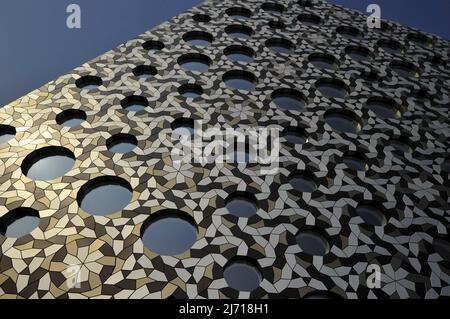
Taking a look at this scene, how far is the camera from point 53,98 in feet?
13.8

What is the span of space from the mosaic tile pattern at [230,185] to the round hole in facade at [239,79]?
0.29 ft

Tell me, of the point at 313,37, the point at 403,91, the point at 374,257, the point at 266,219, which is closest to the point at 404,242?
the point at 374,257

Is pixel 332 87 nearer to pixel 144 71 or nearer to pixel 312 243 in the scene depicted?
pixel 144 71

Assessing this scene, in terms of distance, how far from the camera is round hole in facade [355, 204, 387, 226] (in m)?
3.31

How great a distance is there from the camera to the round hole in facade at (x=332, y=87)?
4.62 metres

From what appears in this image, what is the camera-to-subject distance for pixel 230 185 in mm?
3389

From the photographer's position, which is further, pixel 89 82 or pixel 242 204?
pixel 89 82

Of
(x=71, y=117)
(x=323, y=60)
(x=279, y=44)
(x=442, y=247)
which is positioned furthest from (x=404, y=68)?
(x=71, y=117)

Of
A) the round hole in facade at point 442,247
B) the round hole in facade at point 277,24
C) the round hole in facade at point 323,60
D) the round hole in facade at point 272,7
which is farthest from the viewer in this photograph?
A: the round hole in facade at point 272,7

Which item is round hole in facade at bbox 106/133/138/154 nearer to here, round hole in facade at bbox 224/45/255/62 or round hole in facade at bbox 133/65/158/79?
round hole in facade at bbox 133/65/158/79

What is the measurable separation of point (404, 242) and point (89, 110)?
2802 mm

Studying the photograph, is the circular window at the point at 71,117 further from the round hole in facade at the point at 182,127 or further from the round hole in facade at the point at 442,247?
the round hole in facade at the point at 442,247

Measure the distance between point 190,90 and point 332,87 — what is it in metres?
1.49

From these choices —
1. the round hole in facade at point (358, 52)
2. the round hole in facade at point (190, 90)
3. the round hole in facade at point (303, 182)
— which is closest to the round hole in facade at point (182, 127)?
the round hole in facade at point (190, 90)
